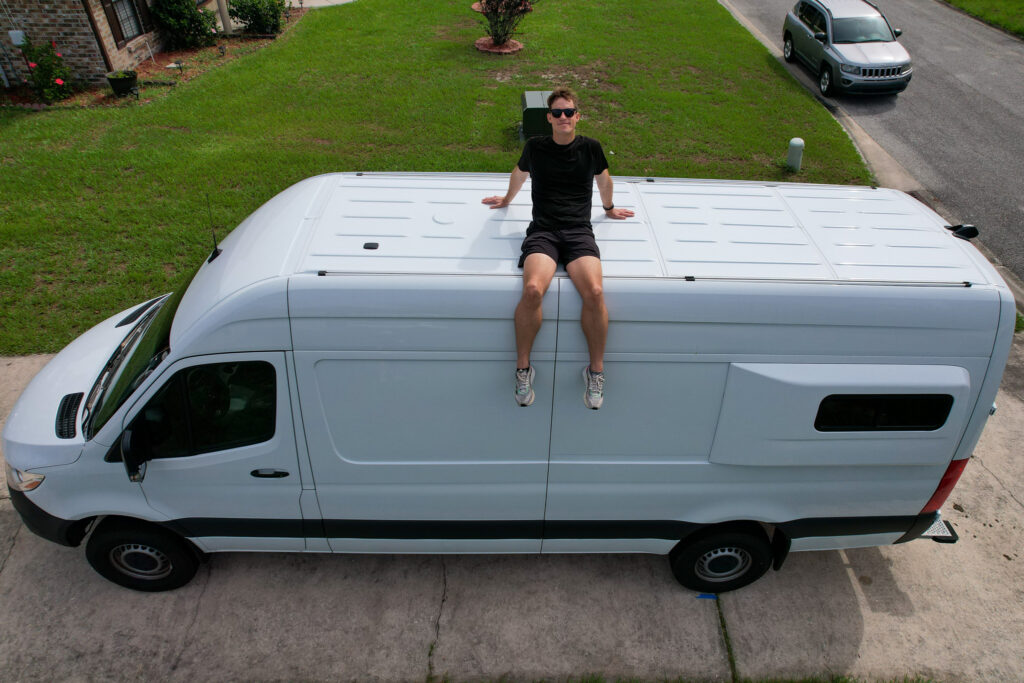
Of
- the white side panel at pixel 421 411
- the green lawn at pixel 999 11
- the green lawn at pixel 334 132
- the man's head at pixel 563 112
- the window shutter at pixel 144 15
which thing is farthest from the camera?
the green lawn at pixel 999 11

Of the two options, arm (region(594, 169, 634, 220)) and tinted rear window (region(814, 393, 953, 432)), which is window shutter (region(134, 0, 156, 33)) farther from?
tinted rear window (region(814, 393, 953, 432))

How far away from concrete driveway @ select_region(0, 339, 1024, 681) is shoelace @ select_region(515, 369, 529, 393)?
1.86m

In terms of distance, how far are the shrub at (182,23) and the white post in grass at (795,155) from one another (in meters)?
13.3

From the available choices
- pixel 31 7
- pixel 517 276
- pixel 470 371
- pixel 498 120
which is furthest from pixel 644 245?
pixel 31 7

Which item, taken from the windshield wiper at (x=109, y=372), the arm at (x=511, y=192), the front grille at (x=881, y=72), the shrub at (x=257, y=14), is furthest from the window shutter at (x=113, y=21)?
the front grille at (x=881, y=72)

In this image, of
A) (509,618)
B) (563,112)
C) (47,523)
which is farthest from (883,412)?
(47,523)

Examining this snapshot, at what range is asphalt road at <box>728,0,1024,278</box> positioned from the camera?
35.3ft

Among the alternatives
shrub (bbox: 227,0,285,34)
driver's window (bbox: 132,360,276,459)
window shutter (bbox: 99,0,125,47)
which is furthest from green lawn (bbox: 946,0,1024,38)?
driver's window (bbox: 132,360,276,459)

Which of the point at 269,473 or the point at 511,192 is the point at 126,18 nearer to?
the point at 511,192

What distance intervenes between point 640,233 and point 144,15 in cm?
1548

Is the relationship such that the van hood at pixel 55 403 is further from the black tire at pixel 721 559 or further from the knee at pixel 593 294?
the black tire at pixel 721 559

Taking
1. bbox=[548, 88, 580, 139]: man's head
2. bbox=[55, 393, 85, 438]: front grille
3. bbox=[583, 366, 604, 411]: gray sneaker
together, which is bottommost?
bbox=[55, 393, 85, 438]: front grille

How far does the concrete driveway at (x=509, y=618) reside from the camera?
14.5 ft

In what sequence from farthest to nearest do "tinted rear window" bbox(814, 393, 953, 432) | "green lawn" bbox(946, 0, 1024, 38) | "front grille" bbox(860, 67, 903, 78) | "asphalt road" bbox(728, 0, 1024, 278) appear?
"green lawn" bbox(946, 0, 1024, 38) < "front grille" bbox(860, 67, 903, 78) < "asphalt road" bbox(728, 0, 1024, 278) < "tinted rear window" bbox(814, 393, 953, 432)
